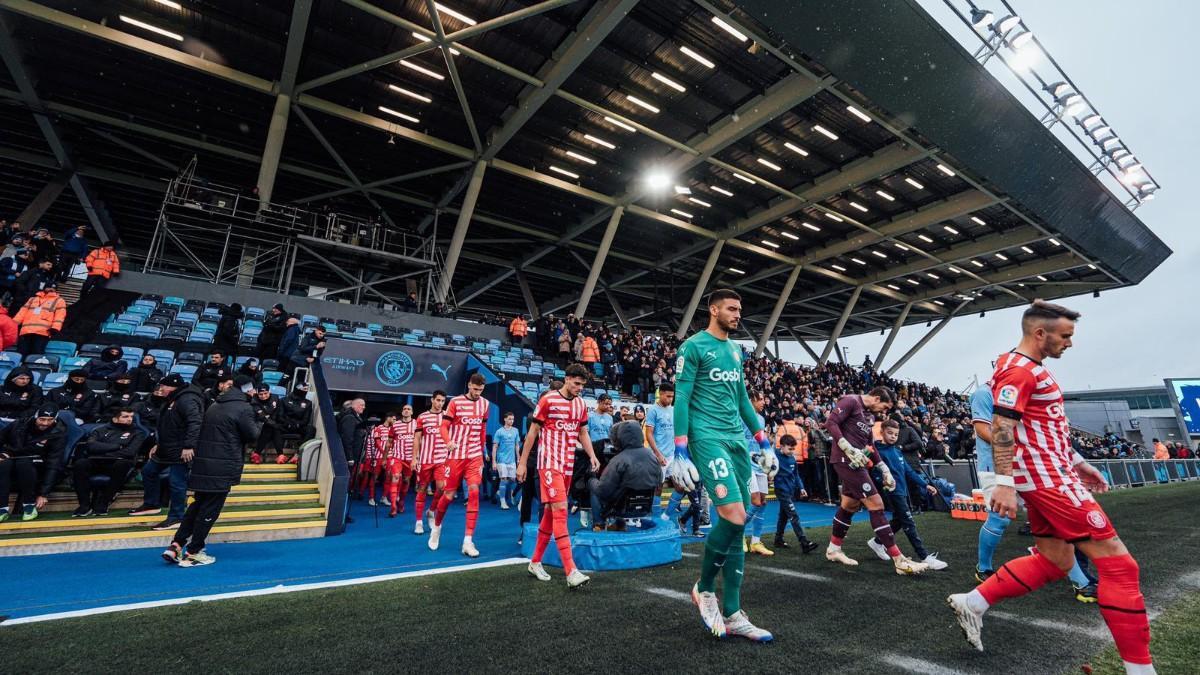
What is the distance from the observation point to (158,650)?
271cm

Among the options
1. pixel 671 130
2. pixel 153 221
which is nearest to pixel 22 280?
pixel 671 130

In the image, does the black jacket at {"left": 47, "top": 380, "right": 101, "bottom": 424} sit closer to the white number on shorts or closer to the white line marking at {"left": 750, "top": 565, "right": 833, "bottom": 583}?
the white number on shorts

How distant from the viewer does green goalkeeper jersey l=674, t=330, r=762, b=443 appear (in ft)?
10.5

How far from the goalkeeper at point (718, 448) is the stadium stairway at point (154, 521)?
19.8ft

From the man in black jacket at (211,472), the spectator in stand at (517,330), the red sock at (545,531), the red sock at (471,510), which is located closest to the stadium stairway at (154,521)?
the man in black jacket at (211,472)

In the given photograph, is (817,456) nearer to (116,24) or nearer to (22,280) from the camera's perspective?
(22,280)

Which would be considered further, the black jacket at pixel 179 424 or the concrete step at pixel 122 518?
the concrete step at pixel 122 518

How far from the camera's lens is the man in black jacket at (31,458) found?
5.81 m

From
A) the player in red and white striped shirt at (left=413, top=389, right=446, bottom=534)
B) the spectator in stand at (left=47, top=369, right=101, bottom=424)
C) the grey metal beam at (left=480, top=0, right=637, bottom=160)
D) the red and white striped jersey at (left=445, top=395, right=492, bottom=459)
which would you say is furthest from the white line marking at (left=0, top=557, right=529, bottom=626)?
the grey metal beam at (left=480, top=0, right=637, bottom=160)

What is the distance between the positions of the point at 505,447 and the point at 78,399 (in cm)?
662

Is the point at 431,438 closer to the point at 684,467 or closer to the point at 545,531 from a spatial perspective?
the point at 545,531

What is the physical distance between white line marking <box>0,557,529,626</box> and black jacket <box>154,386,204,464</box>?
6.32 feet

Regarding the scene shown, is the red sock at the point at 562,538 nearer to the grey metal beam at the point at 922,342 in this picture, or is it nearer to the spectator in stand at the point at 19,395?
the spectator in stand at the point at 19,395

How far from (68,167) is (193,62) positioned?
10903mm
